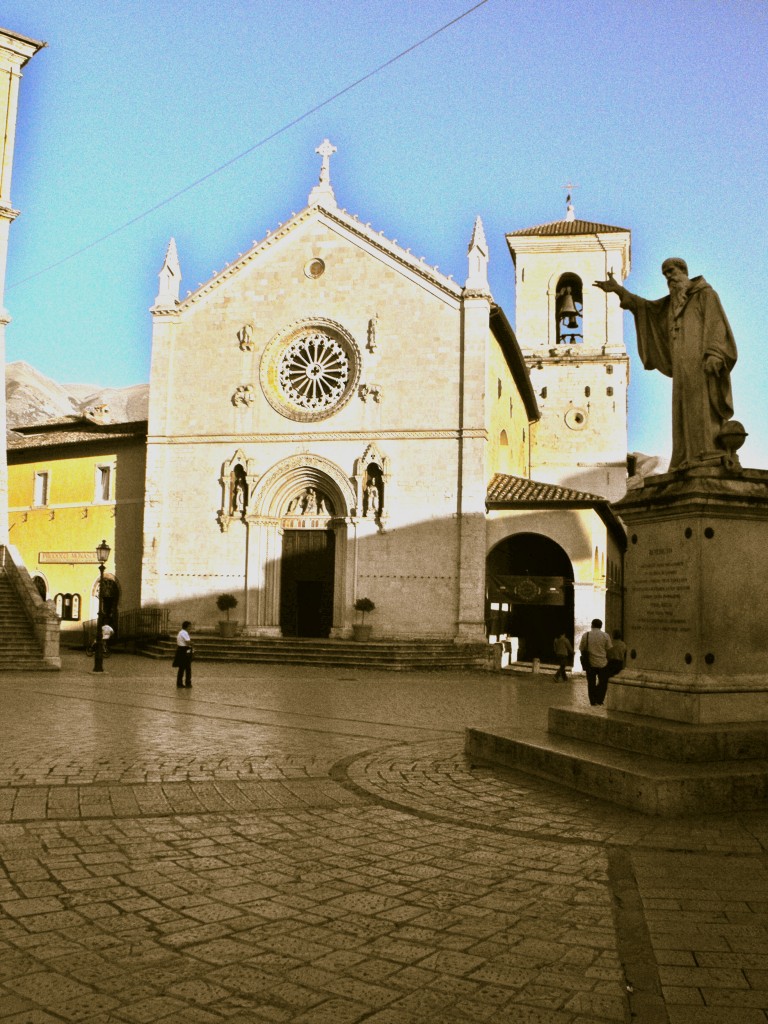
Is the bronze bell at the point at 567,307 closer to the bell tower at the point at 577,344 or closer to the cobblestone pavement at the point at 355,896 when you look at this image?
the bell tower at the point at 577,344

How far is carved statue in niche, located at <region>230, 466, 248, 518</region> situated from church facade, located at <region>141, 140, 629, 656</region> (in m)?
0.08

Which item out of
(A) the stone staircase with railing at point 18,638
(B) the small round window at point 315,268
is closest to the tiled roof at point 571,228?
(B) the small round window at point 315,268

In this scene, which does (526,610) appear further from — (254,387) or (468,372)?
(254,387)

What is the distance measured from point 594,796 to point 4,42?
3054cm

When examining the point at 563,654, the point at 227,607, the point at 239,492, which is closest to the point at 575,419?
the point at 239,492

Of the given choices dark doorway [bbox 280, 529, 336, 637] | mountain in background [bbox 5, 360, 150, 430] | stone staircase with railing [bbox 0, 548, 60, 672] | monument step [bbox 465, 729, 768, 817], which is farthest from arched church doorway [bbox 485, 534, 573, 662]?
mountain in background [bbox 5, 360, 150, 430]

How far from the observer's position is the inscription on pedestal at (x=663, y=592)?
7.84m

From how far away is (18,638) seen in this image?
23156 millimetres

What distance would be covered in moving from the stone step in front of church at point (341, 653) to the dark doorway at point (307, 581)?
1.94 m

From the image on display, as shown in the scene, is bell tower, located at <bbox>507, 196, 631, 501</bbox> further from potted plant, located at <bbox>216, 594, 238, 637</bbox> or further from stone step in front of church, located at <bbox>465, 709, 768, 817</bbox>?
stone step in front of church, located at <bbox>465, 709, 768, 817</bbox>

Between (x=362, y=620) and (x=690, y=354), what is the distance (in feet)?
68.1

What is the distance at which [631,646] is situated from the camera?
851 cm

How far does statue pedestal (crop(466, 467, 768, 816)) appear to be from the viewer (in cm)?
724

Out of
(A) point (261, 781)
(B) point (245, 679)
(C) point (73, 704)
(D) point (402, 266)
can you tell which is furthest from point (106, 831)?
(D) point (402, 266)
